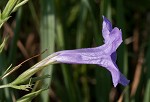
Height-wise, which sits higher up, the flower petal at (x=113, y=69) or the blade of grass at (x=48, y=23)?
the blade of grass at (x=48, y=23)

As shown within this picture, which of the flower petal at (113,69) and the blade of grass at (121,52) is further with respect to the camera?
the blade of grass at (121,52)

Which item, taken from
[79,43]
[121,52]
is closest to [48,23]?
[121,52]

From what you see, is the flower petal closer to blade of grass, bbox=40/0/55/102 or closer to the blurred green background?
the blurred green background

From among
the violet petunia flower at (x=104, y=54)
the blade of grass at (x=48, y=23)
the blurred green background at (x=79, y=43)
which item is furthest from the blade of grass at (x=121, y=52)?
the violet petunia flower at (x=104, y=54)

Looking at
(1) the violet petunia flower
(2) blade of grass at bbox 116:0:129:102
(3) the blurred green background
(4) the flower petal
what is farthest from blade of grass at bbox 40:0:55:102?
(4) the flower petal


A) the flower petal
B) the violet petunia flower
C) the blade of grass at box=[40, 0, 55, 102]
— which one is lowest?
the flower petal

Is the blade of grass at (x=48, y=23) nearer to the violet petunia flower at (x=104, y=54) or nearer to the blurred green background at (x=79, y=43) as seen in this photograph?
the blurred green background at (x=79, y=43)
